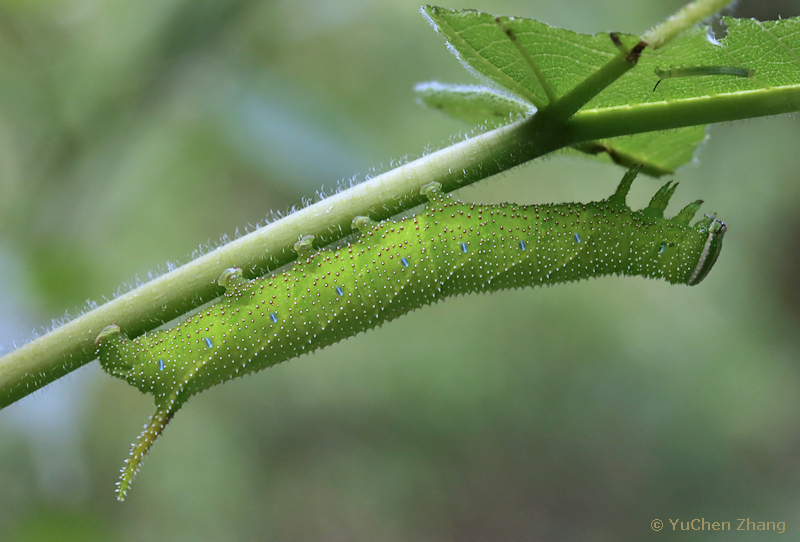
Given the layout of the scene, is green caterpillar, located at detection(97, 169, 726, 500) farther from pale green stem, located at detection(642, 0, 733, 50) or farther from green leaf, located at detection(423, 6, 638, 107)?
pale green stem, located at detection(642, 0, 733, 50)

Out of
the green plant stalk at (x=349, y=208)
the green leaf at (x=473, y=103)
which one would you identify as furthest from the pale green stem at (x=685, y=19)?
the green leaf at (x=473, y=103)

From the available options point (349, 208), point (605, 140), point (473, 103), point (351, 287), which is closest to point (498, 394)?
point (351, 287)

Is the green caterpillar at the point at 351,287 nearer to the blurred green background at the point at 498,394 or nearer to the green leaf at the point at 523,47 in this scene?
the green leaf at the point at 523,47

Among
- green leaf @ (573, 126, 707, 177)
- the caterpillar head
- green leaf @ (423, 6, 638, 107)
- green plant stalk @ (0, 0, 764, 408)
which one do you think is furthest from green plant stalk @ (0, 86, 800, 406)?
the caterpillar head

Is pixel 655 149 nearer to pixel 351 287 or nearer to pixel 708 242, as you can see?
pixel 708 242

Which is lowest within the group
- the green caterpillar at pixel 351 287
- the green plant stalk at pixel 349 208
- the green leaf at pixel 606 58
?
the green caterpillar at pixel 351 287

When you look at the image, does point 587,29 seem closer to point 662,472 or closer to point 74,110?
point 74,110
